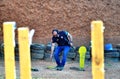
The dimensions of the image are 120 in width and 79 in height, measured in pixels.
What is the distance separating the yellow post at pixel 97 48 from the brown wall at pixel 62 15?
12213mm

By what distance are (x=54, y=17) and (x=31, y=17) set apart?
0.94m

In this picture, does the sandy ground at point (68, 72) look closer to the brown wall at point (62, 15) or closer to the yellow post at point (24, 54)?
the brown wall at point (62, 15)

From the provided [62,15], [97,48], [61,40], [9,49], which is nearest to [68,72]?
[61,40]

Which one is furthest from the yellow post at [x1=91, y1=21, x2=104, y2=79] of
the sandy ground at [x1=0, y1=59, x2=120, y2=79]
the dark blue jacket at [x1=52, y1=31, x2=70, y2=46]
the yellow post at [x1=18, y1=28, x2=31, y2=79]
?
the dark blue jacket at [x1=52, y1=31, x2=70, y2=46]

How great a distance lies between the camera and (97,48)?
173 inches

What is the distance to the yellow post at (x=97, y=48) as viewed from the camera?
432cm

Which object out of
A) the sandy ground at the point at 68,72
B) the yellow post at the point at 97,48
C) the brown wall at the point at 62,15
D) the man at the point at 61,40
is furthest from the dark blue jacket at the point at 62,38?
the yellow post at the point at 97,48

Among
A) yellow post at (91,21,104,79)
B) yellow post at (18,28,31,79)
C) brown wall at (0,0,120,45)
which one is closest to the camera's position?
yellow post at (91,21,104,79)

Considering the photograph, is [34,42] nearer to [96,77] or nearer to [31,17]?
[31,17]

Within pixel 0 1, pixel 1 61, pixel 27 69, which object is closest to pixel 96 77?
pixel 27 69

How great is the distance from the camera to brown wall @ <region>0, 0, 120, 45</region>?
16.6m

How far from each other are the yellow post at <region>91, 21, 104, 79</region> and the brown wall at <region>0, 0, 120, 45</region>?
12.2 m

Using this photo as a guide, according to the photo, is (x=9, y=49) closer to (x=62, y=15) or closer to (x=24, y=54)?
(x=24, y=54)

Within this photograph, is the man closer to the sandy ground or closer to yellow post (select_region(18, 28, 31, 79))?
the sandy ground
